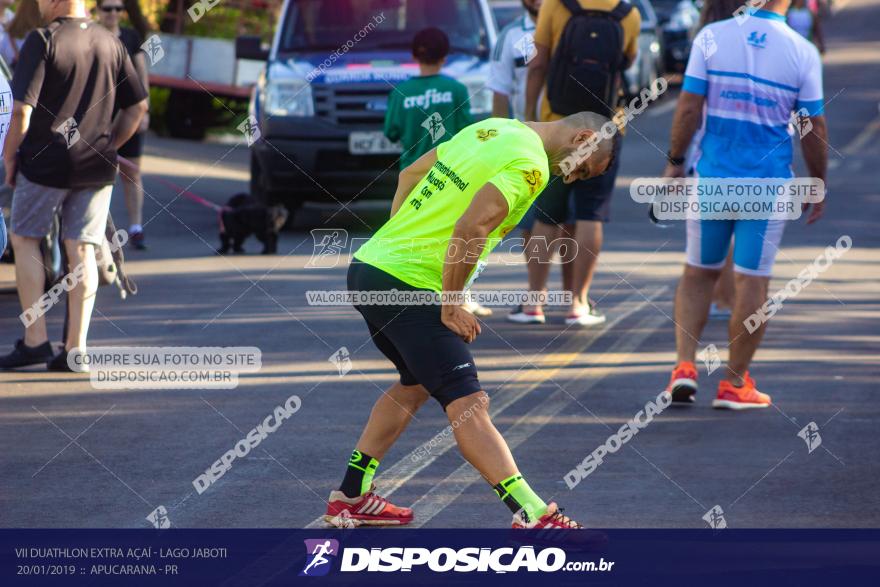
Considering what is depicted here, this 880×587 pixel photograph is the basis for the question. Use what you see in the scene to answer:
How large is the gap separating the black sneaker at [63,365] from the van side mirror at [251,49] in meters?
6.58

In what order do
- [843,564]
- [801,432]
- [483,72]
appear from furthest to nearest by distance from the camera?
[483,72] < [801,432] < [843,564]

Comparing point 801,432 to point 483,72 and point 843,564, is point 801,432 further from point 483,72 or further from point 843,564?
point 483,72

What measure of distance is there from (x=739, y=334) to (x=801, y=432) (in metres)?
0.75

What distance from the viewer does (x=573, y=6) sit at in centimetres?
997

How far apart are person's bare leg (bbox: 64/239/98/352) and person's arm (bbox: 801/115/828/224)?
3.91 metres

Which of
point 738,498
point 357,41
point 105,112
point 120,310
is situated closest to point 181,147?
point 357,41

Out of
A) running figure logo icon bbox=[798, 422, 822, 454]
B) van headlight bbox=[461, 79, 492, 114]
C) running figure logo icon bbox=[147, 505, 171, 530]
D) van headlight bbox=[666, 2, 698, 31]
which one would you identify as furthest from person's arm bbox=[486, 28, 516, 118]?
van headlight bbox=[666, 2, 698, 31]

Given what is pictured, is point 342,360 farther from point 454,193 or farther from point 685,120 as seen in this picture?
point 454,193

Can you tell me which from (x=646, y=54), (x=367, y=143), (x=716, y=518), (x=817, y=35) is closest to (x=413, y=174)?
(x=716, y=518)

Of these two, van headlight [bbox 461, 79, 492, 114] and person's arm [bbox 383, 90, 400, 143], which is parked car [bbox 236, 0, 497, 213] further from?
person's arm [bbox 383, 90, 400, 143]

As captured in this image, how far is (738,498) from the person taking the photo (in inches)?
252

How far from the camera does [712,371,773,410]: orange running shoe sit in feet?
26.6

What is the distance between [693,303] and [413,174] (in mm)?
2923

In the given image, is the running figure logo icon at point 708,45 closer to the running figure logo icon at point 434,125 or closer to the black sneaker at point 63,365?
the running figure logo icon at point 434,125
